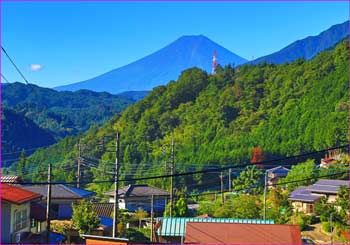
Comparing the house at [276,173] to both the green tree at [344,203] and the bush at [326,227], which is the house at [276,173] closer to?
the green tree at [344,203]

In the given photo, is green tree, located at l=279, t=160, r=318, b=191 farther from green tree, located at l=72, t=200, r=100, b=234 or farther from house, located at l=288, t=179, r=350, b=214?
green tree, located at l=72, t=200, r=100, b=234

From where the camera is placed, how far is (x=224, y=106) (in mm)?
50844

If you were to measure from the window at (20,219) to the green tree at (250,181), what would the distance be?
16921 mm

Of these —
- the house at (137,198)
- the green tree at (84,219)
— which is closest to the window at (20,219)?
the green tree at (84,219)

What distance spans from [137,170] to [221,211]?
21.1 meters

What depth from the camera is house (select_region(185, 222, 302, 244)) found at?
29.3 feet

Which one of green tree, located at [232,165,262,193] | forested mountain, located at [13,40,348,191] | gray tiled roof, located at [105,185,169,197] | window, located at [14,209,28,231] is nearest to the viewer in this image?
window, located at [14,209,28,231]

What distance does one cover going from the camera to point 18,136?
7038cm

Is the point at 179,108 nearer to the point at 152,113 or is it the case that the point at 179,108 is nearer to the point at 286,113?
the point at 152,113

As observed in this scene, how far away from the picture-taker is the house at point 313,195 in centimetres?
2322

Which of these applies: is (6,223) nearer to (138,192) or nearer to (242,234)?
(242,234)

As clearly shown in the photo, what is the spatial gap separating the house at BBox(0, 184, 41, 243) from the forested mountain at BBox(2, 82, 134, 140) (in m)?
72.6

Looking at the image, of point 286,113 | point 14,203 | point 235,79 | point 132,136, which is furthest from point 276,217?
point 235,79

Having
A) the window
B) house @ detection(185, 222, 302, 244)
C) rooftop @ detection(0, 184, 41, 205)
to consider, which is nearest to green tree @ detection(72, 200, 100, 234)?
rooftop @ detection(0, 184, 41, 205)
